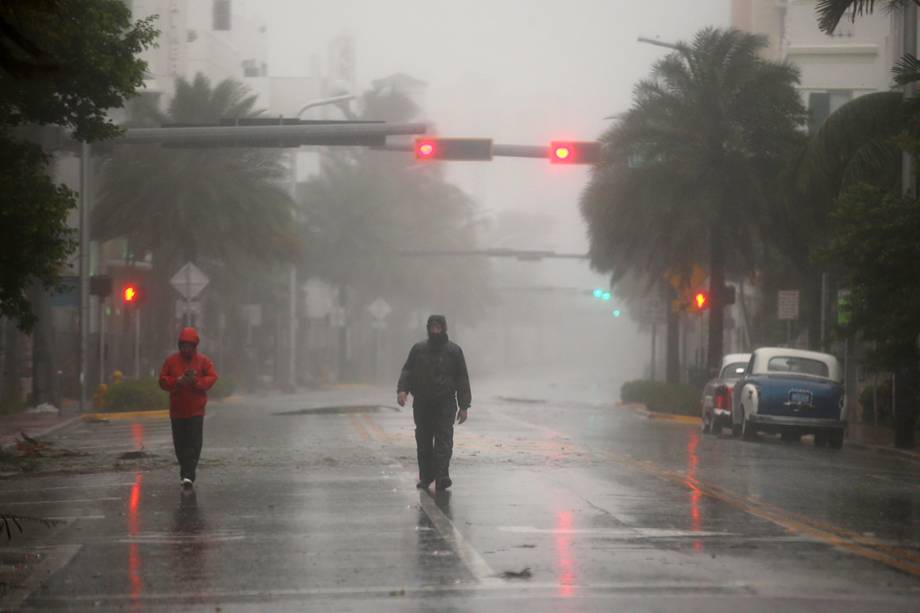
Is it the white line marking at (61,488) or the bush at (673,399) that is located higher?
the white line marking at (61,488)

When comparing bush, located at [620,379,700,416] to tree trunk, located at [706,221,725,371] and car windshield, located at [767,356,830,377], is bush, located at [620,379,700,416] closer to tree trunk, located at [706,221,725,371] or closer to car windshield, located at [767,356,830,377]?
tree trunk, located at [706,221,725,371]

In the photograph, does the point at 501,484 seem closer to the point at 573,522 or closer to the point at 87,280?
the point at 573,522

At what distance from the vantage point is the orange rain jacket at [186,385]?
17.9 meters

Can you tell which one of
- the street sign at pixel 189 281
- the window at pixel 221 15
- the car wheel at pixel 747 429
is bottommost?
the car wheel at pixel 747 429

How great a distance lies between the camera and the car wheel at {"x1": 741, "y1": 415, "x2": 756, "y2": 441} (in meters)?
30.9

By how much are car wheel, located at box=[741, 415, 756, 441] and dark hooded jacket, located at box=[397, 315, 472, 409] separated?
45.4 feet

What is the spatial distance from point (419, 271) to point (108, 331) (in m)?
31.6

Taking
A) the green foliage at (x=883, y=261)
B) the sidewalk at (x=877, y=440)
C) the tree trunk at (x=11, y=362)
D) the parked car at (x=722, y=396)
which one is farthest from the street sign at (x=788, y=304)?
the tree trunk at (x=11, y=362)

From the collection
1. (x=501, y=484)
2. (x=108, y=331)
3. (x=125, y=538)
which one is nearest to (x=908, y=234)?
(x=501, y=484)

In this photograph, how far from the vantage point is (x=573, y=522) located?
46.4 ft

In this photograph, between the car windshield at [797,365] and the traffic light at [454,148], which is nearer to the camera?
the car windshield at [797,365]

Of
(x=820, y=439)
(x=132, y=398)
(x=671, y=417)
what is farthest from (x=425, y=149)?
(x=671, y=417)

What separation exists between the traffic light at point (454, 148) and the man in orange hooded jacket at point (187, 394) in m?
15.1

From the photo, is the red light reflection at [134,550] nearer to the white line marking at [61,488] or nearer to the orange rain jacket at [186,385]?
the white line marking at [61,488]
